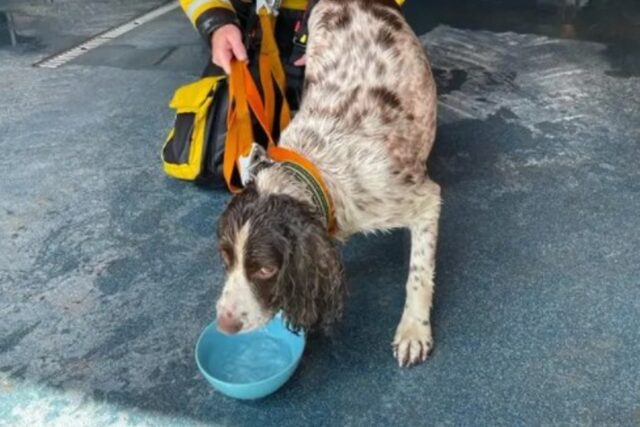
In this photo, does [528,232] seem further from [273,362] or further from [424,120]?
[273,362]

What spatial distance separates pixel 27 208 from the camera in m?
2.94

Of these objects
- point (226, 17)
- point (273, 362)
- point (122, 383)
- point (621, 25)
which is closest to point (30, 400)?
point (122, 383)

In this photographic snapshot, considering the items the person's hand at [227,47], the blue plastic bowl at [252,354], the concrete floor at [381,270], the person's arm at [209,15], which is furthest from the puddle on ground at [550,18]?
the blue plastic bowl at [252,354]

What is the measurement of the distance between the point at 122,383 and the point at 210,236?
2.65ft

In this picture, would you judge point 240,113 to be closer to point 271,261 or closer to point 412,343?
point 271,261

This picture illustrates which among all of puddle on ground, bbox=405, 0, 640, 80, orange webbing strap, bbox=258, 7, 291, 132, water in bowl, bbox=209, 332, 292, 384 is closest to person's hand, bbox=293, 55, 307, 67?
orange webbing strap, bbox=258, 7, 291, 132

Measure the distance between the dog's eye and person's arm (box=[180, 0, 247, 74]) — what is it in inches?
41.4

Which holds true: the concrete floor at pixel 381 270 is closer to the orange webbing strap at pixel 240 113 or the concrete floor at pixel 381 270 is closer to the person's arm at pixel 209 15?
the orange webbing strap at pixel 240 113

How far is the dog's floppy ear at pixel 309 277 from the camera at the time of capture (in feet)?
5.81

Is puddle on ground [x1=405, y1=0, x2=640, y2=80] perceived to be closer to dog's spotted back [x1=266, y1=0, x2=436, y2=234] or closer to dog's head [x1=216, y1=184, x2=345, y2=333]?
dog's spotted back [x1=266, y1=0, x2=436, y2=234]

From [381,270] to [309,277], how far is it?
724mm

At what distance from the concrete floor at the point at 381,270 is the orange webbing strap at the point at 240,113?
1.19ft

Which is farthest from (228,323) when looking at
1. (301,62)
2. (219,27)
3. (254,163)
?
(301,62)

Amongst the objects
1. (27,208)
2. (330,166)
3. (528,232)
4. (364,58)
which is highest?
(364,58)
